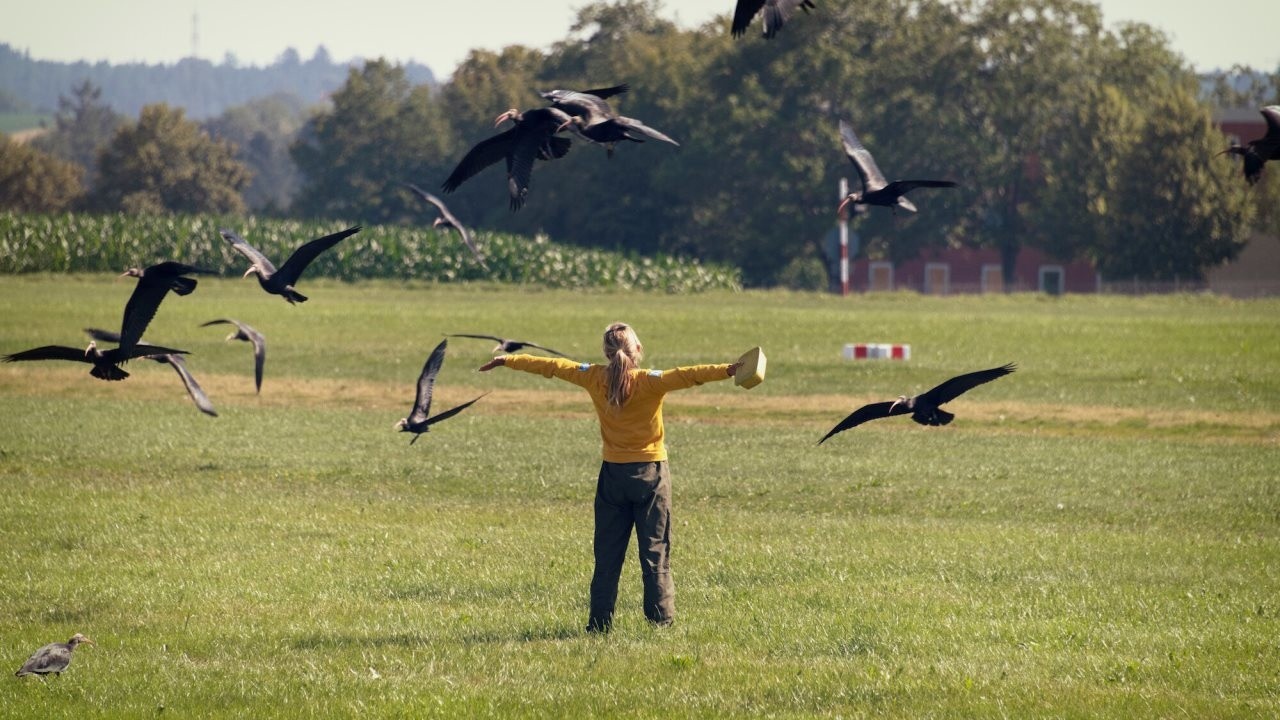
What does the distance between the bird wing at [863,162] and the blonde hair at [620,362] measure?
8.07 ft

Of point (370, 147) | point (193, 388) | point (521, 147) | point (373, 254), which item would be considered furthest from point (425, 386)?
point (370, 147)

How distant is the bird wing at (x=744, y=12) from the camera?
977 centimetres

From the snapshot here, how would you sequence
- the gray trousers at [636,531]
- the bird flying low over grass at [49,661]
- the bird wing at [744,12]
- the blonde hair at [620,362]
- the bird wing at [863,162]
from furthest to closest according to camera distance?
the bird wing at [863,162] < the gray trousers at [636,531] < the blonde hair at [620,362] < the bird flying low over grass at [49,661] < the bird wing at [744,12]

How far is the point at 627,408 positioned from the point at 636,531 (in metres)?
0.86

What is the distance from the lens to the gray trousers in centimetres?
1152

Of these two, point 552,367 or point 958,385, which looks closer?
point 958,385

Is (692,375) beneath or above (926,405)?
above

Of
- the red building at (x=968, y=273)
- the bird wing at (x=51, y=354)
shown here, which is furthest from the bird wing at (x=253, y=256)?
the red building at (x=968, y=273)

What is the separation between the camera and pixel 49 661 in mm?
10664

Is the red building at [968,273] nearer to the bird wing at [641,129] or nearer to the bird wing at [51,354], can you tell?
the bird wing at [51,354]

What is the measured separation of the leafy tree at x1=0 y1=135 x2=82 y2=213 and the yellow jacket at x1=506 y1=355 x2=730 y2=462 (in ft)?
373

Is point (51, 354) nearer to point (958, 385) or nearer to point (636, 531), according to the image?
point (636, 531)

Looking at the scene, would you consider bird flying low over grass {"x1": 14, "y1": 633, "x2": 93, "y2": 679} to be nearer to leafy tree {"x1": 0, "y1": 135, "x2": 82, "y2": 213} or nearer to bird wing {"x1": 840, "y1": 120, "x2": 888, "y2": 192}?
bird wing {"x1": 840, "y1": 120, "x2": 888, "y2": 192}

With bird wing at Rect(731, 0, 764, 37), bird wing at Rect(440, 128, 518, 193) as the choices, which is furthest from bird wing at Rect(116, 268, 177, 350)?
bird wing at Rect(731, 0, 764, 37)
